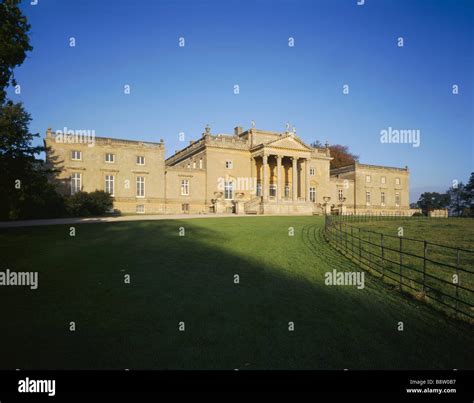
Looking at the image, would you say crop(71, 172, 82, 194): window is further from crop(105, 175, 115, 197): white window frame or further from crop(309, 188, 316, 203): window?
crop(309, 188, 316, 203): window

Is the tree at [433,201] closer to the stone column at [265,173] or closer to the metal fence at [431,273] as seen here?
the stone column at [265,173]

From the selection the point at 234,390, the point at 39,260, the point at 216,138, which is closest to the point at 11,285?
the point at 39,260

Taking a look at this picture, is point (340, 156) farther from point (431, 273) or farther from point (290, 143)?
point (431, 273)

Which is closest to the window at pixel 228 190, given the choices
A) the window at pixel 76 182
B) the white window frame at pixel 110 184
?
the white window frame at pixel 110 184

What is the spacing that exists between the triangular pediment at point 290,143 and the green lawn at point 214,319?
37335 millimetres

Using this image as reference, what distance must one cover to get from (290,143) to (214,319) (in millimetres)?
43849

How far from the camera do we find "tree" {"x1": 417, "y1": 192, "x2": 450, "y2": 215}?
8425 centimetres

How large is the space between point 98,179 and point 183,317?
120 feet

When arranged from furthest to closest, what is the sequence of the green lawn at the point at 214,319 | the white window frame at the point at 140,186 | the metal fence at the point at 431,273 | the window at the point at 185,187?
the window at the point at 185,187 < the white window frame at the point at 140,186 < the metal fence at the point at 431,273 < the green lawn at the point at 214,319

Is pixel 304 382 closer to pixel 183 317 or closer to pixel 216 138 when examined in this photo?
pixel 183 317

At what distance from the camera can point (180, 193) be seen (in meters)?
43.8

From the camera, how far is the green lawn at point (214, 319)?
14.7ft

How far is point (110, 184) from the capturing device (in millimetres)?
39312

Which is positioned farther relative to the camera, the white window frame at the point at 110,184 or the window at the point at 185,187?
the window at the point at 185,187
